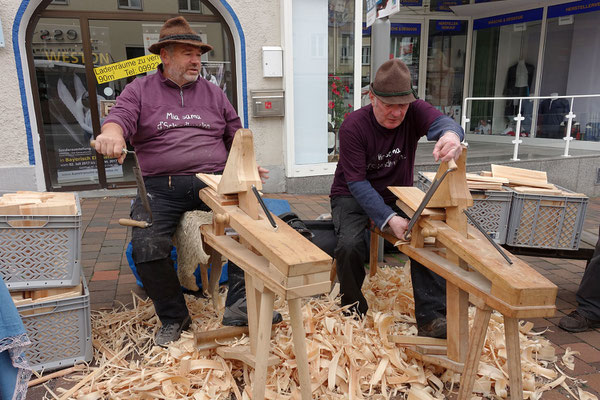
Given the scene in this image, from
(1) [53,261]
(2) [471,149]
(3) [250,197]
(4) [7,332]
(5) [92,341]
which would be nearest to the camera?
(4) [7,332]

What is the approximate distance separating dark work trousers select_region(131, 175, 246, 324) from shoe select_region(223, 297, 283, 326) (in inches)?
2.0

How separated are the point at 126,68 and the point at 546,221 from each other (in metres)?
5.58

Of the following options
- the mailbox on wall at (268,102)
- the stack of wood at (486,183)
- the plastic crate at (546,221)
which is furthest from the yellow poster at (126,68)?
the plastic crate at (546,221)

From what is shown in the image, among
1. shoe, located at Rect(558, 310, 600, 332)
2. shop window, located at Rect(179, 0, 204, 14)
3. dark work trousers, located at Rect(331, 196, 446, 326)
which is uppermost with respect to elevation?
shop window, located at Rect(179, 0, 204, 14)

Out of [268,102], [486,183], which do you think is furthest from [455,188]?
[268,102]

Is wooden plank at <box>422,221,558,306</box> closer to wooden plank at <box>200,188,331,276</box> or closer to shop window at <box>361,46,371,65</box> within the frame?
wooden plank at <box>200,188,331,276</box>

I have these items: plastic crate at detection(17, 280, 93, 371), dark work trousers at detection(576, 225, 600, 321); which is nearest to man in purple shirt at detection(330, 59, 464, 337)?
dark work trousers at detection(576, 225, 600, 321)

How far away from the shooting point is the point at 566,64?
9148 mm

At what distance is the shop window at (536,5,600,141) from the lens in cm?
825

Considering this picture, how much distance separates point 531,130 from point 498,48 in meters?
2.19

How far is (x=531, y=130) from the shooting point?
893 centimetres

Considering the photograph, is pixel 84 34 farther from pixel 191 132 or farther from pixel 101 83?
pixel 191 132

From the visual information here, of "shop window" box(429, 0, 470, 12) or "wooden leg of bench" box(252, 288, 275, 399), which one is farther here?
"shop window" box(429, 0, 470, 12)

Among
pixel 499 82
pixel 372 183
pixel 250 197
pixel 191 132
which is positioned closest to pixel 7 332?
pixel 250 197
